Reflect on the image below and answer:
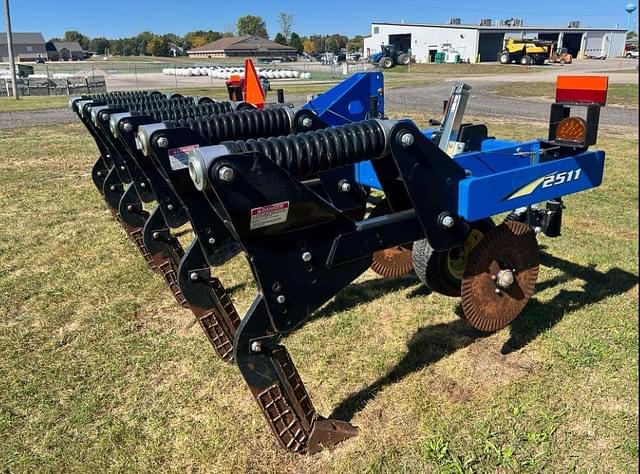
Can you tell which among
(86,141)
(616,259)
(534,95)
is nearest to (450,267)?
(616,259)

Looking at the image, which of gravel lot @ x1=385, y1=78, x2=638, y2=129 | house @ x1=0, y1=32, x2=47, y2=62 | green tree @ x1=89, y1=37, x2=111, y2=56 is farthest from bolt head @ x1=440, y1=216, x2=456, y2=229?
green tree @ x1=89, y1=37, x2=111, y2=56

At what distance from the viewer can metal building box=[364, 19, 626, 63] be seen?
206ft

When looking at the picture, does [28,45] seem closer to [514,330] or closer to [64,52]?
[64,52]

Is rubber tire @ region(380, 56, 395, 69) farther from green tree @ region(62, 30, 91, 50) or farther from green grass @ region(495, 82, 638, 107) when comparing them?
green tree @ region(62, 30, 91, 50)

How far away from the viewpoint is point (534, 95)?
23.2 metres

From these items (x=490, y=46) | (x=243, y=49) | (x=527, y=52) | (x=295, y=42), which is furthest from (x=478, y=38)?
(x=295, y=42)

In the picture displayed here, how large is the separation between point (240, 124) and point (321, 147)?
42.0 inches

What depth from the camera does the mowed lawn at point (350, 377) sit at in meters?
2.85

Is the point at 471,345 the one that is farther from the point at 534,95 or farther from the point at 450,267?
the point at 534,95

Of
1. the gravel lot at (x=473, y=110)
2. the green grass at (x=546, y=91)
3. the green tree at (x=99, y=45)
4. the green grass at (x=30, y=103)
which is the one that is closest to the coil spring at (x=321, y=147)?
the gravel lot at (x=473, y=110)

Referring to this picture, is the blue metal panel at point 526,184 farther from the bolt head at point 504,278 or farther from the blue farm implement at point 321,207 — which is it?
the bolt head at point 504,278

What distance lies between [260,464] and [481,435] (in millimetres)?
1154

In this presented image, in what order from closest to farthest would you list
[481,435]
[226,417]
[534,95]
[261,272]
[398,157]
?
[261,272], [398,157], [481,435], [226,417], [534,95]

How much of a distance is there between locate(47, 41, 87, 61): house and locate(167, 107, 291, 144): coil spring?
11433 centimetres
